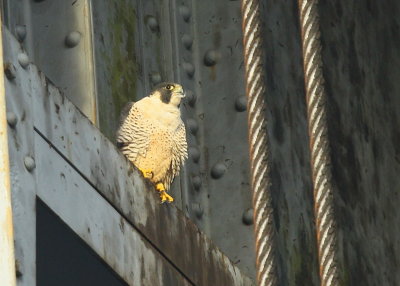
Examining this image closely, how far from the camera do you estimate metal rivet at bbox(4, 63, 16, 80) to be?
4.39m

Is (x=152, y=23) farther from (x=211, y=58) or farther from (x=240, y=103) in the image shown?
(x=240, y=103)

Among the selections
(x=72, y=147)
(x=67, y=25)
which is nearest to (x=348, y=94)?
(x=67, y=25)

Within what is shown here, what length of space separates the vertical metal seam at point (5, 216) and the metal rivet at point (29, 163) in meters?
0.20

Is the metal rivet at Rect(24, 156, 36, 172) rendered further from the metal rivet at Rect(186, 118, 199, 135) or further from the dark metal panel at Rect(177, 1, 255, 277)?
the metal rivet at Rect(186, 118, 199, 135)

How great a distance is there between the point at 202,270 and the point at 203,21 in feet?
4.27

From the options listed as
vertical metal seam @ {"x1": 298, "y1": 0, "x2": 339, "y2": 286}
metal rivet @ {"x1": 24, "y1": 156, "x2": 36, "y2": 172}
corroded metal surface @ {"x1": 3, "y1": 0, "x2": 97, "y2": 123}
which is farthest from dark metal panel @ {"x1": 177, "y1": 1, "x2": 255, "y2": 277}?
vertical metal seam @ {"x1": 298, "y1": 0, "x2": 339, "y2": 286}

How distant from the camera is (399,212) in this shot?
25.6 feet

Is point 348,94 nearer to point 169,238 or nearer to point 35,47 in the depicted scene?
point 35,47

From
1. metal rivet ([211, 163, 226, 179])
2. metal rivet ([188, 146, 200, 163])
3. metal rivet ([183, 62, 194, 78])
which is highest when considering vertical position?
metal rivet ([183, 62, 194, 78])

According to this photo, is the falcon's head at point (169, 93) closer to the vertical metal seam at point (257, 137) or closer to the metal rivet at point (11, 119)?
the metal rivet at point (11, 119)

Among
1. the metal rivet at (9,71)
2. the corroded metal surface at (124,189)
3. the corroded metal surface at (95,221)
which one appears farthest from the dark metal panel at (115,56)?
the metal rivet at (9,71)

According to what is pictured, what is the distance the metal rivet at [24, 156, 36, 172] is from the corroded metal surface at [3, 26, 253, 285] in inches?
4.3

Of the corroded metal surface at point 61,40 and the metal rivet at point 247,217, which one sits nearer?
the corroded metal surface at point 61,40

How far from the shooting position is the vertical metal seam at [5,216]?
4005 mm
